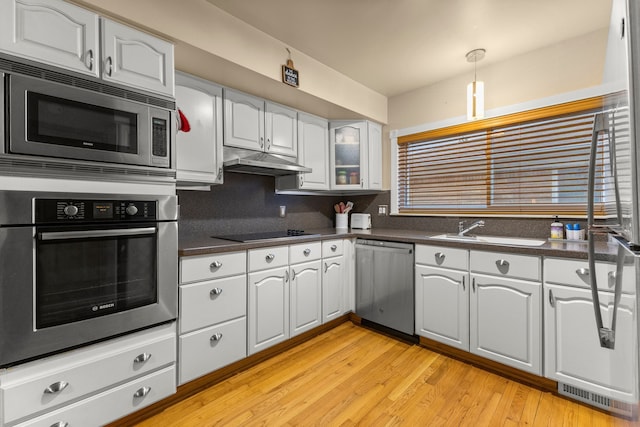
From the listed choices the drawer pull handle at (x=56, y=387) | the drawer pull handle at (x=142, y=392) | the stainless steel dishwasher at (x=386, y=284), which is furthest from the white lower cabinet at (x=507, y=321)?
the drawer pull handle at (x=56, y=387)

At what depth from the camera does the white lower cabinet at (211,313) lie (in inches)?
70.1

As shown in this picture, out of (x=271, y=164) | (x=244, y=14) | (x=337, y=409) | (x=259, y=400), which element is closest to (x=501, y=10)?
(x=244, y=14)

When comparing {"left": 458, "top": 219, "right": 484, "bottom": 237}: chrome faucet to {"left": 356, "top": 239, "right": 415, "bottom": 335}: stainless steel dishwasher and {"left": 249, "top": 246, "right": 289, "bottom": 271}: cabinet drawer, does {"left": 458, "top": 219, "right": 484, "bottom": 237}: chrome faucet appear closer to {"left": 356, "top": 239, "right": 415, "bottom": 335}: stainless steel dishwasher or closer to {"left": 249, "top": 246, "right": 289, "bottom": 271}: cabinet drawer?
{"left": 356, "top": 239, "right": 415, "bottom": 335}: stainless steel dishwasher

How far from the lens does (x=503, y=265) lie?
2.01 m

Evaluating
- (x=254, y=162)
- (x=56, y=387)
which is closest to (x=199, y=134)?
(x=254, y=162)

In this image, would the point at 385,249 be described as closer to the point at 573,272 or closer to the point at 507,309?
the point at 507,309

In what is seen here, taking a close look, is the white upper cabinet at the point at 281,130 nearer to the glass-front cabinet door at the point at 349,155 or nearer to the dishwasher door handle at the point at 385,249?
the glass-front cabinet door at the point at 349,155

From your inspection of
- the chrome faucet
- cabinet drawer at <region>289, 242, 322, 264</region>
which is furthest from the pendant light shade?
cabinet drawer at <region>289, 242, 322, 264</region>

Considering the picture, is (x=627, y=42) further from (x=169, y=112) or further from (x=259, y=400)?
(x=259, y=400)

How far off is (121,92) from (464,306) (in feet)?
8.34

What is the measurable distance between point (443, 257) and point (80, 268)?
226cm

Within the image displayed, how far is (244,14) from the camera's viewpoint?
6.54ft

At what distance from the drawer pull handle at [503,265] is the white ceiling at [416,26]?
5.39 feet

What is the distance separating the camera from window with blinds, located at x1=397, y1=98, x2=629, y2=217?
228cm
